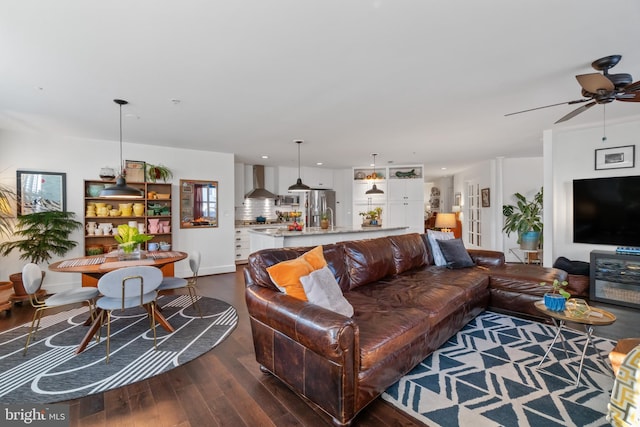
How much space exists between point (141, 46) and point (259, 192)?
5.15 metres

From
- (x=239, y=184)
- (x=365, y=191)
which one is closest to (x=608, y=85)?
(x=365, y=191)

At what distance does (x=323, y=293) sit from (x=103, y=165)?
16.0ft

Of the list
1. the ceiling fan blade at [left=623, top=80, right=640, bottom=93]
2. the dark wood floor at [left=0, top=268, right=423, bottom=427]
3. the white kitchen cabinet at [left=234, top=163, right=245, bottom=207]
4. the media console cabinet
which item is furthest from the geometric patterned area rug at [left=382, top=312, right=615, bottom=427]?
the white kitchen cabinet at [left=234, top=163, right=245, bottom=207]

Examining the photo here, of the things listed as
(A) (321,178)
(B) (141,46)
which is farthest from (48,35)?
(A) (321,178)

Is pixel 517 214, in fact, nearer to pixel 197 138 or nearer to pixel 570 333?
pixel 570 333

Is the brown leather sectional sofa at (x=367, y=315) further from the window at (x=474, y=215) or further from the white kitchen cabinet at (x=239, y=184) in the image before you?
the white kitchen cabinet at (x=239, y=184)

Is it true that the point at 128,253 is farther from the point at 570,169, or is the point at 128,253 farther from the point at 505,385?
the point at 570,169

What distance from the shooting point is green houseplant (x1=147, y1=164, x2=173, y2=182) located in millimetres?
5168

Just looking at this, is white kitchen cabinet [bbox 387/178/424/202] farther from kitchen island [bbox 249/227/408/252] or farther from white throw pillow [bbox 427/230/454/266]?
white throw pillow [bbox 427/230/454/266]

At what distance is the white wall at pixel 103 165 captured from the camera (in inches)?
173

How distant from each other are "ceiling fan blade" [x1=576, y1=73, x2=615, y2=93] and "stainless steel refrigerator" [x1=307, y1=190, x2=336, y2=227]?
247 inches

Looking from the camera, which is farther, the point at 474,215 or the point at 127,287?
the point at 474,215

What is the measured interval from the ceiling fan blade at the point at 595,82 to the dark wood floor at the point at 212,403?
9.10ft

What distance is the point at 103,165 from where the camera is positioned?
4.93 meters
